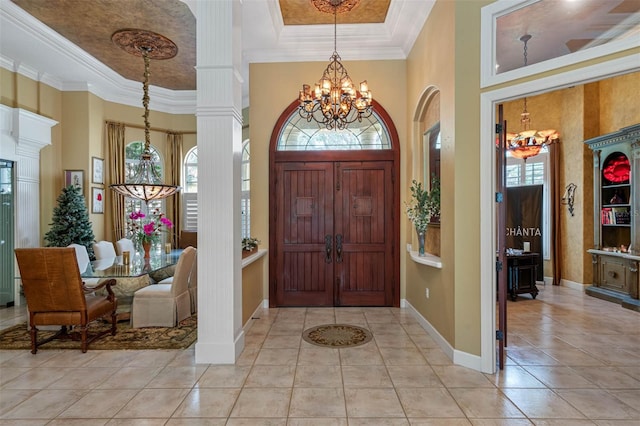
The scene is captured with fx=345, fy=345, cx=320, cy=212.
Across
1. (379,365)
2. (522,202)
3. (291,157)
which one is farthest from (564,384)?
(522,202)

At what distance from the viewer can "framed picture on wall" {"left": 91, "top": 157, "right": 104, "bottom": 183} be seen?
724 cm

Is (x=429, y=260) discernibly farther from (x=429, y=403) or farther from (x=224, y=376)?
(x=224, y=376)

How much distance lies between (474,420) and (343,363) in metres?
1.36

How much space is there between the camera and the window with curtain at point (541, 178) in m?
7.42

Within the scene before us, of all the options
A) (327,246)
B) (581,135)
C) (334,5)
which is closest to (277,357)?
(327,246)

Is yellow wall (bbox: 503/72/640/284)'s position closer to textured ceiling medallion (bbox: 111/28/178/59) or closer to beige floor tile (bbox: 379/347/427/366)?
beige floor tile (bbox: 379/347/427/366)

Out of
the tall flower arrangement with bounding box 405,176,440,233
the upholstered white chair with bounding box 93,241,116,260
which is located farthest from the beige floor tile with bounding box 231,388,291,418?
the upholstered white chair with bounding box 93,241,116,260

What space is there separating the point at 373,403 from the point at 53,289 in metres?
3.58

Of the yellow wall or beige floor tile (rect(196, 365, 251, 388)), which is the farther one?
the yellow wall

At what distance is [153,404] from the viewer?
279 centimetres

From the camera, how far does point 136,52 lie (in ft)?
20.4

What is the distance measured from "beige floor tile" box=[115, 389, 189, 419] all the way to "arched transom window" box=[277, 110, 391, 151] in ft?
13.1

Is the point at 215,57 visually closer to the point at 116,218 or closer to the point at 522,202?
the point at 116,218

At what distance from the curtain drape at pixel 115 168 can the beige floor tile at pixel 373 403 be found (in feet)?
22.2
